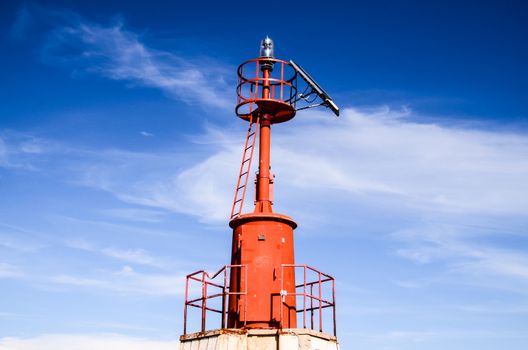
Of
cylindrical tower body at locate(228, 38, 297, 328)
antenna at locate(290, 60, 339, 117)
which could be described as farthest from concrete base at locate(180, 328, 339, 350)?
antenna at locate(290, 60, 339, 117)

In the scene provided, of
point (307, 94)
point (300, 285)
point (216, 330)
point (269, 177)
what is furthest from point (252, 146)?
point (216, 330)

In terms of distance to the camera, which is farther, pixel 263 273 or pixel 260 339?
pixel 263 273

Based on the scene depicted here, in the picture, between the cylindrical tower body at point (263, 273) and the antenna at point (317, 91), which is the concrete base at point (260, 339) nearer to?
the cylindrical tower body at point (263, 273)

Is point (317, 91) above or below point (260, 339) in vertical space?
above

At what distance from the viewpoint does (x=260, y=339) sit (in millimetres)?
17672

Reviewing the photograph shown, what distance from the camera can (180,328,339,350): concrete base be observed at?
56.7 ft

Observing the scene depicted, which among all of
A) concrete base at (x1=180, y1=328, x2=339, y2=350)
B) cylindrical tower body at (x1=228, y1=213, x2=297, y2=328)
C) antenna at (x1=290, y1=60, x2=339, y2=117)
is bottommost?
concrete base at (x1=180, y1=328, x2=339, y2=350)

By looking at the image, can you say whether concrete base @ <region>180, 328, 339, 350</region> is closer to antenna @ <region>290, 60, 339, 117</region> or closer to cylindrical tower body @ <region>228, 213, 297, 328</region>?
cylindrical tower body @ <region>228, 213, 297, 328</region>

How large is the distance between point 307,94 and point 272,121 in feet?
5.43

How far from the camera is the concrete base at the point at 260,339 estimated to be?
17297mm

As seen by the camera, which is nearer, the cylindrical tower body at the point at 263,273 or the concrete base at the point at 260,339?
the concrete base at the point at 260,339

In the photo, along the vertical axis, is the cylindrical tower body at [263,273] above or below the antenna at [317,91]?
below

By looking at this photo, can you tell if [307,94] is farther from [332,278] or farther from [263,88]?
[332,278]

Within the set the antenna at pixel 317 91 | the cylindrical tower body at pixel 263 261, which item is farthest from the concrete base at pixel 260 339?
the antenna at pixel 317 91
